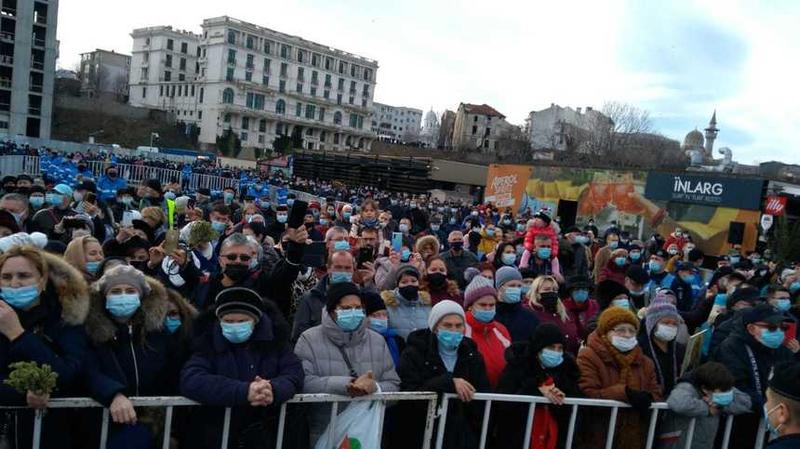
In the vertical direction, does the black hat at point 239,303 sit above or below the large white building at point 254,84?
below

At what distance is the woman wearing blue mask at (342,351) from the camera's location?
3.64 metres

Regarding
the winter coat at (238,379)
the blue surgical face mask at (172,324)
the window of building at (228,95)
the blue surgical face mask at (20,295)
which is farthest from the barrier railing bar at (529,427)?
the window of building at (228,95)

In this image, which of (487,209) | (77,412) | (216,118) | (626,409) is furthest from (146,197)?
(216,118)

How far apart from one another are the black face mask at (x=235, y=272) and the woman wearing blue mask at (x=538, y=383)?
2.13m

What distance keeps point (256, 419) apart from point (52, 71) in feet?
225

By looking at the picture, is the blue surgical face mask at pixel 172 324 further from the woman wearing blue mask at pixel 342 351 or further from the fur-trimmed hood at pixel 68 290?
the woman wearing blue mask at pixel 342 351

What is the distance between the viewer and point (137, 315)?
339 centimetres

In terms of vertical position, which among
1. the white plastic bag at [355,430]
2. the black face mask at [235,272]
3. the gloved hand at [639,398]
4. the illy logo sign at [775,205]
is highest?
the illy logo sign at [775,205]

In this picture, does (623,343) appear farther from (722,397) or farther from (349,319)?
(349,319)

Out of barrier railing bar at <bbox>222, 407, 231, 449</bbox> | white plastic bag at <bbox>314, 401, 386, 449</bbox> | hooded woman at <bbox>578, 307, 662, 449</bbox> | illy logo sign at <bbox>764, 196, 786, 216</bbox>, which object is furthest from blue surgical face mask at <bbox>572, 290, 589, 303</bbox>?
illy logo sign at <bbox>764, 196, 786, 216</bbox>

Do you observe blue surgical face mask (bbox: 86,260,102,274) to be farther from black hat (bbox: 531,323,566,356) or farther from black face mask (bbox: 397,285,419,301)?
black hat (bbox: 531,323,566,356)

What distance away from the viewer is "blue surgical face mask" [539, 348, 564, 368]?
391 centimetres

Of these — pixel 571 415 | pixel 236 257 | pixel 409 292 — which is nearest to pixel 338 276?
pixel 409 292

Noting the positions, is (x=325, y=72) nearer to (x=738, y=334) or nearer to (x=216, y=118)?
(x=216, y=118)
